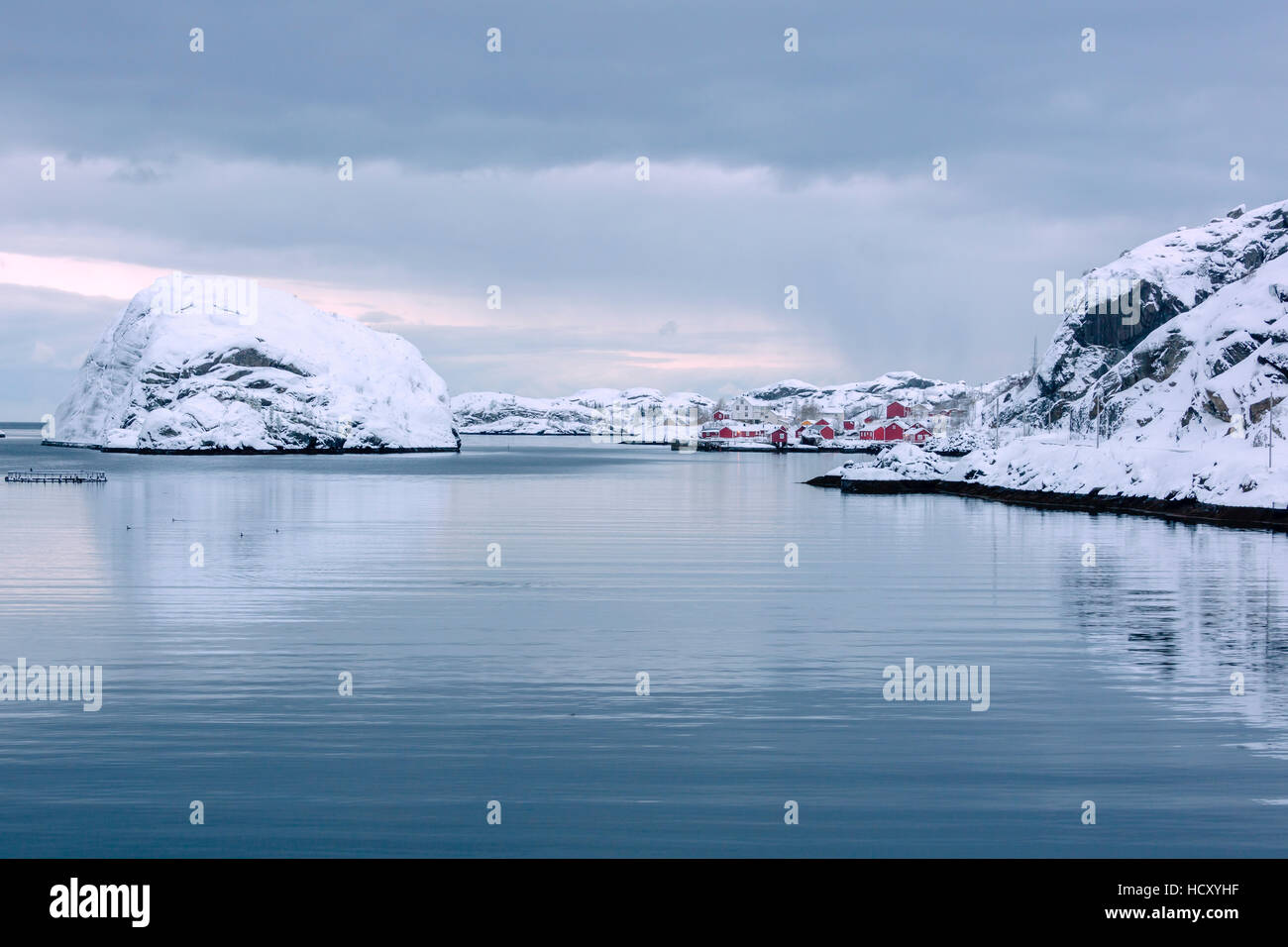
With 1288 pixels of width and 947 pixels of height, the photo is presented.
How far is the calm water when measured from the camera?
1285 cm

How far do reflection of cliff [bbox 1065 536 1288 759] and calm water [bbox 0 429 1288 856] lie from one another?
0.49 feet

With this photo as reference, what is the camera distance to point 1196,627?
89.4 ft

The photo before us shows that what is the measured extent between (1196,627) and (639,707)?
15841 millimetres

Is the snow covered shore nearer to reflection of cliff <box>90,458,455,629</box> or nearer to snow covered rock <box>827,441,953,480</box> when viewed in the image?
snow covered rock <box>827,441,953,480</box>

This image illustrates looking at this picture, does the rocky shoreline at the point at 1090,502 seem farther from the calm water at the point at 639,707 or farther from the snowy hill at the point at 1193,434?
the calm water at the point at 639,707

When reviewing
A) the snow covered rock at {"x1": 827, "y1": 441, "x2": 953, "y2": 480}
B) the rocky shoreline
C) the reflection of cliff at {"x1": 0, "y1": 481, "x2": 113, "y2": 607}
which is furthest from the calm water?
the snow covered rock at {"x1": 827, "y1": 441, "x2": 953, "y2": 480}

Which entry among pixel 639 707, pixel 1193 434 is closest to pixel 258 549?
pixel 639 707

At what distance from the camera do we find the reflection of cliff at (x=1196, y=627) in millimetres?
19375

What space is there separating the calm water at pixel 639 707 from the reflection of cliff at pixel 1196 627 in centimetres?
15

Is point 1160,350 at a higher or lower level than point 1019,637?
higher
